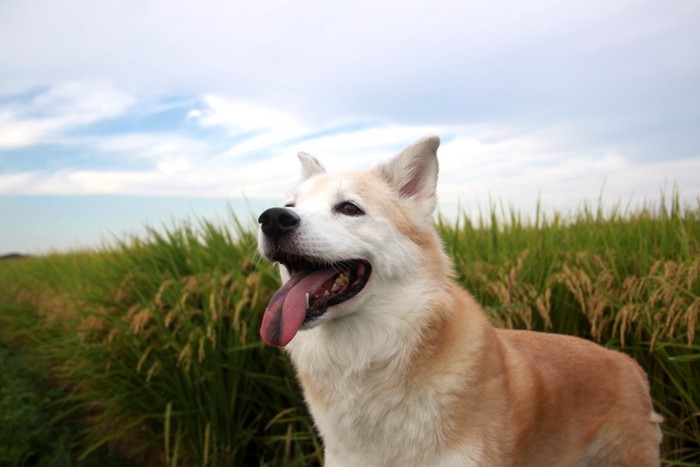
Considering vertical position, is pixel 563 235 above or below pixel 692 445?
above

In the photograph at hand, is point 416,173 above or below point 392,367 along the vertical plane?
above

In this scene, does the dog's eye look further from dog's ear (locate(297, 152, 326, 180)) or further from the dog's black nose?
dog's ear (locate(297, 152, 326, 180))

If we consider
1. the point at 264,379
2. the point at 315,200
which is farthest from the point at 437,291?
the point at 264,379

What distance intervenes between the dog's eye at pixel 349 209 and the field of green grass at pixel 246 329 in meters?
1.51

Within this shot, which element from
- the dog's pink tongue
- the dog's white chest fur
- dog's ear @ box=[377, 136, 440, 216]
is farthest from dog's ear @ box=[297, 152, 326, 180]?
the dog's white chest fur

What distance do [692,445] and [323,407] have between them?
312 centimetres

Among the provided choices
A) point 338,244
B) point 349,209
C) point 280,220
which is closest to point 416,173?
point 349,209

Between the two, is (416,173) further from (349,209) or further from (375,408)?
(375,408)

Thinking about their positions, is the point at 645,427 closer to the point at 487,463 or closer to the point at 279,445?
the point at 487,463

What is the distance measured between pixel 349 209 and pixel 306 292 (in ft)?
1.56

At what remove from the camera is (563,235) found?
6.11m

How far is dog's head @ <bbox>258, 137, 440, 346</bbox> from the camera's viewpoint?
8.86 ft

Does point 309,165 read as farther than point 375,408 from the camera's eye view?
Yes

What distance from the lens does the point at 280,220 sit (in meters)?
2.68
